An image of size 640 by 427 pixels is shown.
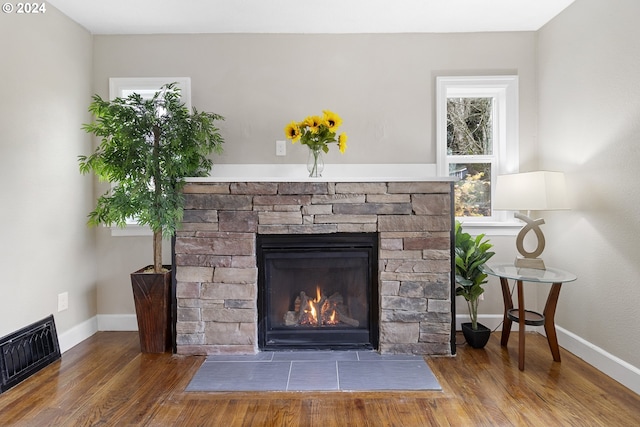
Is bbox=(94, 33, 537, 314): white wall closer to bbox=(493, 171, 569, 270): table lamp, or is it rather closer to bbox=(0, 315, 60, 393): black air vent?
→ bbox=(493, 171, 569, 270): table lamp

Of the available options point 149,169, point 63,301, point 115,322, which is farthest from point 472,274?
point 63,301

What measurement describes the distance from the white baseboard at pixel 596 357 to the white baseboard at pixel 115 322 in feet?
8.41

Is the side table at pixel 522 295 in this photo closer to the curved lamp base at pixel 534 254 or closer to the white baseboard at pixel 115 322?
the curved lamp base at pixel 534 254

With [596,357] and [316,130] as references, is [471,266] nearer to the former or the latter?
[596,357]

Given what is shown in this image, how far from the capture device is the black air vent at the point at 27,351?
83.0 inches

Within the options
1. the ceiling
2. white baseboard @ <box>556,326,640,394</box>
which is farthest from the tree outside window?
white baseboard @ <box>556,326,640,394</box>

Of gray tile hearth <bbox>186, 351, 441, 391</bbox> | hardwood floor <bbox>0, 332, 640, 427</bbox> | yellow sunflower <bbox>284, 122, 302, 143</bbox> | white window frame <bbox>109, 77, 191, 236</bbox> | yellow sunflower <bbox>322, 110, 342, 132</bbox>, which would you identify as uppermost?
white window frame <bbox>109, 77, 191, 236</bbox>

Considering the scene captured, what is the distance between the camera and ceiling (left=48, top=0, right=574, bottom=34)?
2.52 m

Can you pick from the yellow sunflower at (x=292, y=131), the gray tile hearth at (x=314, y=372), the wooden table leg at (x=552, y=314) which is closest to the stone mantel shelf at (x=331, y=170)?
the yellow sunflower at (x=292, y=131)

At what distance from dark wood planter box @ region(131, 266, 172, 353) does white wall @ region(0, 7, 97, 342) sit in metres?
0.57

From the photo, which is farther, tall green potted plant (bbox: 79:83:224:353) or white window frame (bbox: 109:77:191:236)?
white window frame (bbox: 109:77:191:236)

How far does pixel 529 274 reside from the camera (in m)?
2.34

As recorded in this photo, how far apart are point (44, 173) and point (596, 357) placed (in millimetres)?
3632

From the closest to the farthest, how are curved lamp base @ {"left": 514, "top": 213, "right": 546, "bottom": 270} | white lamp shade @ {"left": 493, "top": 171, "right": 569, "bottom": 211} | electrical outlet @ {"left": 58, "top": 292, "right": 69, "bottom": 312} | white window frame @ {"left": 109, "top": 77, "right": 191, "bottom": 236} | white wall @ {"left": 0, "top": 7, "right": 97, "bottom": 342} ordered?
1. white wall @ {"left": 0, "top": 7, "right": 97, "bottom": 342}
2. white lamp shade @ {"left": 493, "top": 171, "right": 569, "bottom": 211}
3. curved lamp base @ {"left": 514, "top": 213, "right": 546, "bottom": 270}
4. electrical outlet @ {"left": 58, "top": 292, "right": 69, "bottom": 312}
5. white window frame @ {"left": 109, "top": 77, "right": 191, "bottom": 236}
